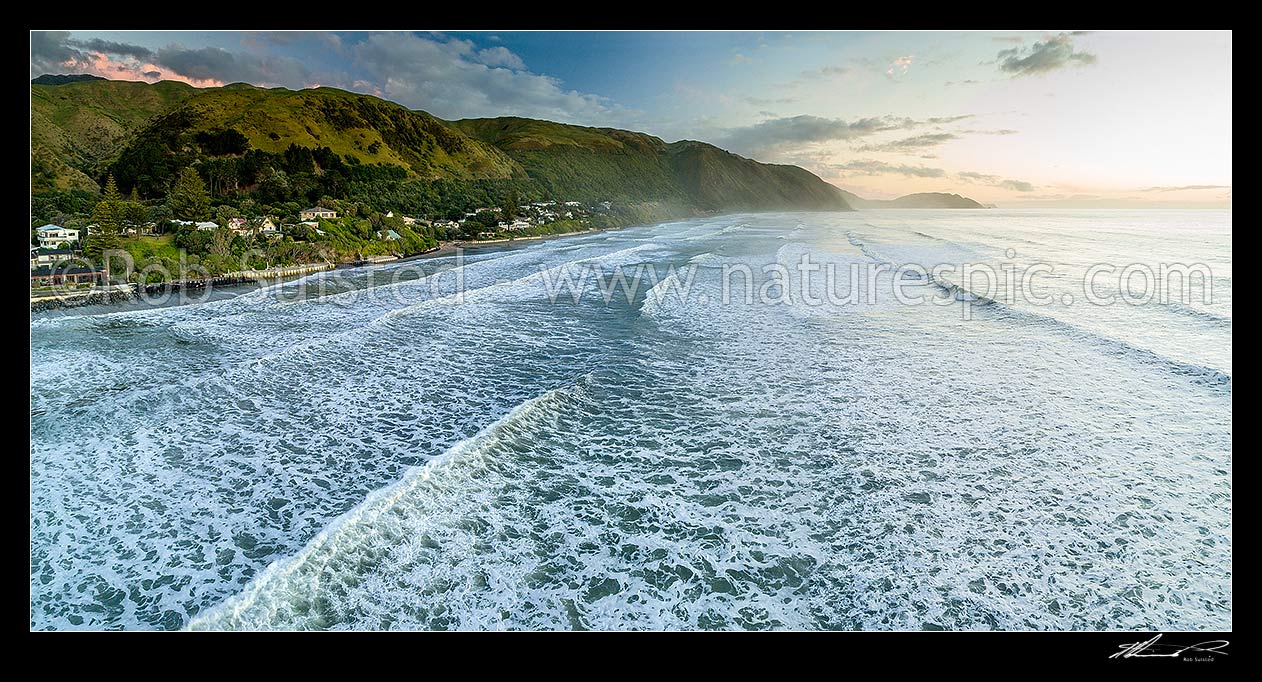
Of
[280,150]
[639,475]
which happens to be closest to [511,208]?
[280,150]

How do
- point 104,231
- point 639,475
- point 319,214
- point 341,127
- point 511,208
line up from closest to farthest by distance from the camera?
point 639,475 < point 104,231 < point 319,214 < point 511,208 < point 341,127

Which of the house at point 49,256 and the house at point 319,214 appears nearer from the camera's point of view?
the house at point 49,256

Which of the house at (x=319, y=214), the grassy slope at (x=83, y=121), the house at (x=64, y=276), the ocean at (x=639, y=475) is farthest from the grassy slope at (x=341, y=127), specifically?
the ocean at (x=639, y=475)

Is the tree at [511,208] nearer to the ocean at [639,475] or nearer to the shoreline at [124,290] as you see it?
the shoreline at [124,290]

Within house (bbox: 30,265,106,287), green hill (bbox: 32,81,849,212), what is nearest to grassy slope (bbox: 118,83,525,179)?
green hill (bbox: 32,81,849,212)

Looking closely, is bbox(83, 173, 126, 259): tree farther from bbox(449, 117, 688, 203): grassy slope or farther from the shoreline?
bbox(449, 117, 688, 203): grassy slope
